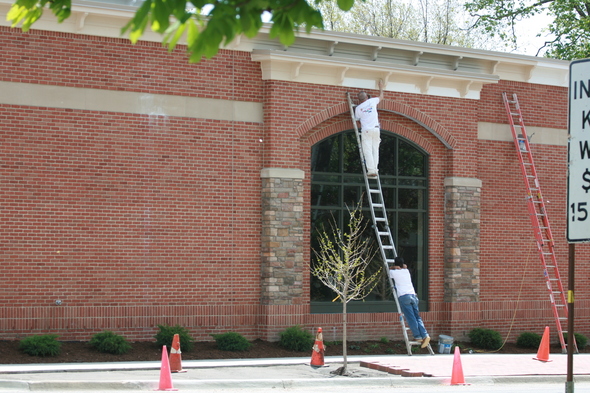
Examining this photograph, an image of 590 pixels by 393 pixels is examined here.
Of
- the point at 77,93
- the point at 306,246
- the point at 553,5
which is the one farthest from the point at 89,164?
the point at 553,5

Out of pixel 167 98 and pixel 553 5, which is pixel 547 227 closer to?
pixel 167 98

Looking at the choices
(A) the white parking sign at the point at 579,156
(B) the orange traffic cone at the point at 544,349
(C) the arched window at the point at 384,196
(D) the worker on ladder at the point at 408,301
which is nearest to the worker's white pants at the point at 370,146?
(C) the arched window at the point at 384,196

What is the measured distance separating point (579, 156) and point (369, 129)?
13161 mm

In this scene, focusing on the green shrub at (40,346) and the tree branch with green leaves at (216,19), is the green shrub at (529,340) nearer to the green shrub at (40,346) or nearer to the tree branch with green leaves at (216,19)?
the green shrub at (40,346)

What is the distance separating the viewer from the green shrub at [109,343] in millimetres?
16344

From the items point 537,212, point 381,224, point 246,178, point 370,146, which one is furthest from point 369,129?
point 537,212

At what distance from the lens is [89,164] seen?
1745 cm

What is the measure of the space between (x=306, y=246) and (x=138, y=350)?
459 centimetres

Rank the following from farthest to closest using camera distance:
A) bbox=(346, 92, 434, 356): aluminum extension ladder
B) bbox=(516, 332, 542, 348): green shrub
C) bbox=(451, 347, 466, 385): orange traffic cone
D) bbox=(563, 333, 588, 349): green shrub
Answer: bbox=(563, 333, 588, 349): green shrub → bbox=(516, 332, 542, 348): green shrub → bbox=(346, 92, 434, 356): aluminum extension ladder → bbox=(451, 347, 466, 385): orange traffic cone

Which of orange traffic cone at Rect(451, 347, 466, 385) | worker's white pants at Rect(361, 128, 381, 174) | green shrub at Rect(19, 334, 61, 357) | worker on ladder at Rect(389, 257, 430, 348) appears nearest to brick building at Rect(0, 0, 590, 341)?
worker's white pants at Rect(361, 128, 381, 174)

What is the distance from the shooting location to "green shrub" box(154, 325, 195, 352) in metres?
17.1

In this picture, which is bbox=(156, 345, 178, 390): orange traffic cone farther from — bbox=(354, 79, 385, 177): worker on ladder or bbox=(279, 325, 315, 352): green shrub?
bbox=(354, 79, 385, 177): worker on ladder

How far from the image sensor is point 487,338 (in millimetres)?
20375

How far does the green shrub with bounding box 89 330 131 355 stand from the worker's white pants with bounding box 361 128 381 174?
22.3 ft
